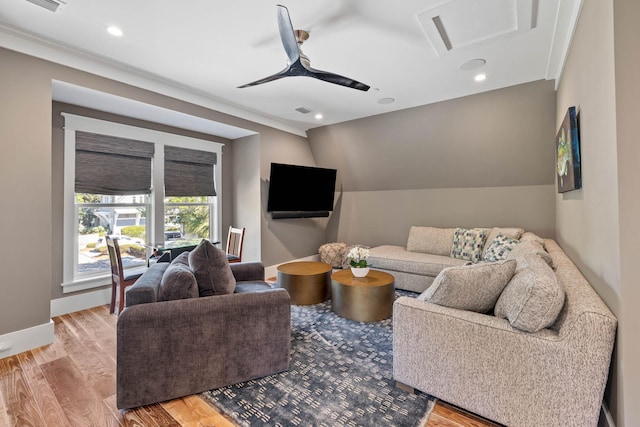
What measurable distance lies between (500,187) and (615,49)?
134 inches

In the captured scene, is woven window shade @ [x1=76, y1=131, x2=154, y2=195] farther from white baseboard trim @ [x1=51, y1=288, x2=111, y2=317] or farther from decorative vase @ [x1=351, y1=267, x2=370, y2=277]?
decorative vase @ [x1=351, y1=267, x2=370, y2=277]

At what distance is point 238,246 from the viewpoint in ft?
14.4

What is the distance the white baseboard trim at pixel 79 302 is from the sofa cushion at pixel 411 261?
376 cm

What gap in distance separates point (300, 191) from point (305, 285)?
2020 mm

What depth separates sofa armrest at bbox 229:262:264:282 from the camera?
300 cm

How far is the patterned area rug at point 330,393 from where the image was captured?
172cm

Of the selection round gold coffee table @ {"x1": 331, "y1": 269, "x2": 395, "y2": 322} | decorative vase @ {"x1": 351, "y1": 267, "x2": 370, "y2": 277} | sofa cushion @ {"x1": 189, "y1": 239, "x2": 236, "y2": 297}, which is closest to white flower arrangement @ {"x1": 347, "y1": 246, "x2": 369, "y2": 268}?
decorative vase @ {"x1": 351, "y1": 267, "x2": 370, "y2": 277}

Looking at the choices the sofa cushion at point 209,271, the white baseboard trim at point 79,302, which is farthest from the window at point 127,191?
the sofa cushion at point 209,271

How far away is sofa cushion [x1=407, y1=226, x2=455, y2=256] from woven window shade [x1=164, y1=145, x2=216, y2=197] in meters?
3.59

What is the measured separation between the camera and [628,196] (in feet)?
4.14

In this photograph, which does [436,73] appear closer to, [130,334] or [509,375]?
[509,375]

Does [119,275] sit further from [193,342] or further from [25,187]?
[193,342]

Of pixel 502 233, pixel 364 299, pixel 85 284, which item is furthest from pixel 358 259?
pixel 85 284

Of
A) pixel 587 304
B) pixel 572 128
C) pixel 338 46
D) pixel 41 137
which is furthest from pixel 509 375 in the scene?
pixel 41 137
